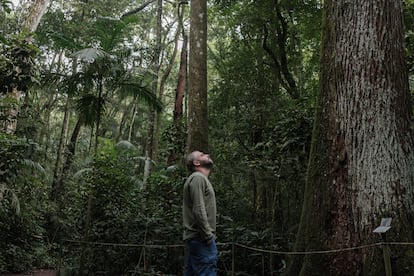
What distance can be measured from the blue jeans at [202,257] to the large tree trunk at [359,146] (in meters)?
1.00

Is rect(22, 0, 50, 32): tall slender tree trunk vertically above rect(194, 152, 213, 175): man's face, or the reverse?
rect(22, 0, 50, 32): tall slender tree trunk

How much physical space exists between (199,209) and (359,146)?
1730mm

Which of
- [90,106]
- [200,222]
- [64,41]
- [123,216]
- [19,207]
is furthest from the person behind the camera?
[90,106]

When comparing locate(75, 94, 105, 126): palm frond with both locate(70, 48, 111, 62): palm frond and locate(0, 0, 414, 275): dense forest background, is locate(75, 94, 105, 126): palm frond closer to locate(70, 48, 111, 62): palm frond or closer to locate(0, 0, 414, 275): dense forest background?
locate(0, 0, 414, 275): dense forest background

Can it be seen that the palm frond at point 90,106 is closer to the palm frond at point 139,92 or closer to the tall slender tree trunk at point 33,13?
the palm frond at point 139,92

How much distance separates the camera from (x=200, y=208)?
377 centimetres

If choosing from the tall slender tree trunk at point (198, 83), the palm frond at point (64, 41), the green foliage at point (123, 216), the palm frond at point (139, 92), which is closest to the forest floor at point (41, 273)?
the green foliage at point (123, 216)

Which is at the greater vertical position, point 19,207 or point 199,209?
point 199,209

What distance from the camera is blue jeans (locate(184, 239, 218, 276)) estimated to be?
12.4ft

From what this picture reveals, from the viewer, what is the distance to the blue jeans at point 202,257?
379cm

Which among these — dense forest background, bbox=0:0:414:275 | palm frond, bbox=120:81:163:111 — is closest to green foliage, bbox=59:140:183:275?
dense forest background, bbox=0:0:414:275

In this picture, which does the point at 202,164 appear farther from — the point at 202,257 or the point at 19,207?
the point at 19,207

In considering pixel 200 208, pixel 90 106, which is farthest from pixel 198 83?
pixel 200 208

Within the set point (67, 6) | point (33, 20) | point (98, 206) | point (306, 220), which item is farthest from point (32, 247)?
point (67, 6)
